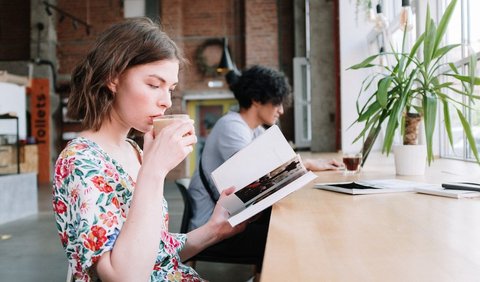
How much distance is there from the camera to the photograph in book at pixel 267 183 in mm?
1444

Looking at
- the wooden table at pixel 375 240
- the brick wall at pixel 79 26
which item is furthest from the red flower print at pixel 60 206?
the brick wall at pixel 79 26

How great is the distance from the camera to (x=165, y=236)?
1311mm

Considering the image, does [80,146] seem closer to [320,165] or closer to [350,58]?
[320,165]

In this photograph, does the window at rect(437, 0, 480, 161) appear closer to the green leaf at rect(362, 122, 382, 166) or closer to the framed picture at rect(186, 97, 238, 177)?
the green leaf at rect(362, 122, 382, 166)

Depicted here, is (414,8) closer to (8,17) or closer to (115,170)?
(115,170)

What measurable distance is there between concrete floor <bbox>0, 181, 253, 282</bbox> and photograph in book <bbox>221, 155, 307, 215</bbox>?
6.58ft

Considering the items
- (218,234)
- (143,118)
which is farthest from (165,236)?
(143,118)

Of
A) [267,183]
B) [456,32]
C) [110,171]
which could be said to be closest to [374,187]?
[267,183]

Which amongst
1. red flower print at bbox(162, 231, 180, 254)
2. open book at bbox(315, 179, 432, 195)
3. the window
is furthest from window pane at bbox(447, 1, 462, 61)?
red flower print at bbox(162, 231, 180, 254)

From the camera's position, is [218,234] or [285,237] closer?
[285,237]

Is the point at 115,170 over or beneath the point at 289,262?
over

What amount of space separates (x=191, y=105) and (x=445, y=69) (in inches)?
342

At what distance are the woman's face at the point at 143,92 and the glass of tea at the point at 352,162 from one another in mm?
1344

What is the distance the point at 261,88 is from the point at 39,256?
2.59m
